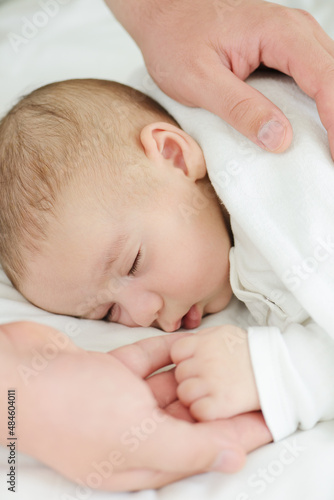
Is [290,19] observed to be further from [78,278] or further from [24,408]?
[24,408]

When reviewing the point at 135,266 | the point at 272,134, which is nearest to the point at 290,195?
the point at 272,134

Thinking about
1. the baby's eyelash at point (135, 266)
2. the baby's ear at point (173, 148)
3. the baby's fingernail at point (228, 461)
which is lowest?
the baby's fingernail at point (228, 461)

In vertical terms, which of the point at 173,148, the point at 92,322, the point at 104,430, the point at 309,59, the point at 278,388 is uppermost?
the point at 309,59

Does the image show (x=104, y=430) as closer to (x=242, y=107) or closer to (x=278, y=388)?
(x=278, y=388)

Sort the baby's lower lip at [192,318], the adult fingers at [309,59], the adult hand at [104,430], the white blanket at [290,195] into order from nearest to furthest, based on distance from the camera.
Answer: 1. the adult hand at [104,430]
2. the white blanket at [290,195]
3. the adult fingers at [309,59]
4. the baby's lower lip at [192,318]

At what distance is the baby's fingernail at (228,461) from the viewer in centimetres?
79

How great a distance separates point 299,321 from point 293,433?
22cm

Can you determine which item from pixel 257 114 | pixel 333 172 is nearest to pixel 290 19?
pixel 257 114

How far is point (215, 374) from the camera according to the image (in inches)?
34.8

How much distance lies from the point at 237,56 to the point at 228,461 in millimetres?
853

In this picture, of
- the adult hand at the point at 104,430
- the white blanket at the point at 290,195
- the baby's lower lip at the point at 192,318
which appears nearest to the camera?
the adult hand at the point at 104,430

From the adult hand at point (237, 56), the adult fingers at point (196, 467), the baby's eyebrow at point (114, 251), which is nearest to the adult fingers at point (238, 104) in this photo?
the adult hand at point (237, 56)

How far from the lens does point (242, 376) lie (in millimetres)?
882

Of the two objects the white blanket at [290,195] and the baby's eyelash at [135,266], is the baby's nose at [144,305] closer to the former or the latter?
the baby's eyelash at [135,266]
